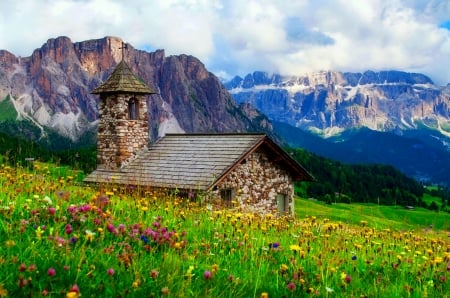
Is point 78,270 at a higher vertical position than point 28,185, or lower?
lower

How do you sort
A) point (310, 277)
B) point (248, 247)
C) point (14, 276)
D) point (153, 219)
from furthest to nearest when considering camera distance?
point (153, 219)
point (248, 247)
point (310, 277)
point (14, 276)

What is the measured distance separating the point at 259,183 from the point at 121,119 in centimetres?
979

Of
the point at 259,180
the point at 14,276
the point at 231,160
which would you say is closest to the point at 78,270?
the point at 14,276

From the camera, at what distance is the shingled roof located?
29.3 m

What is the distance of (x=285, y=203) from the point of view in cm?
3381

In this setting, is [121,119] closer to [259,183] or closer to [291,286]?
[259,183]

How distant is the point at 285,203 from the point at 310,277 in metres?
27.6

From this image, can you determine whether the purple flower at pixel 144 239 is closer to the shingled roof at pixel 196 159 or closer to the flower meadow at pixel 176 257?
the flower meadow at pixel 176 257

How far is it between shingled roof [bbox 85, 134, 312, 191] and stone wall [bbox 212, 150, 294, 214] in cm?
62

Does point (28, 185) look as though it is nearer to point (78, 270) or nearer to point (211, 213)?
point (211, 213)

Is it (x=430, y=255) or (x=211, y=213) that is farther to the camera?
(x=211, y=213)

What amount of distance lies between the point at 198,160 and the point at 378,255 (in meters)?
23.0

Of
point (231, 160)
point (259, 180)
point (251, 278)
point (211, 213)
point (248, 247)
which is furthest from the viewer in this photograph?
point (259, 180)

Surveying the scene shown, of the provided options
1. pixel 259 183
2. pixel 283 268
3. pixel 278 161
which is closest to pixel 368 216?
pixel 278 161
